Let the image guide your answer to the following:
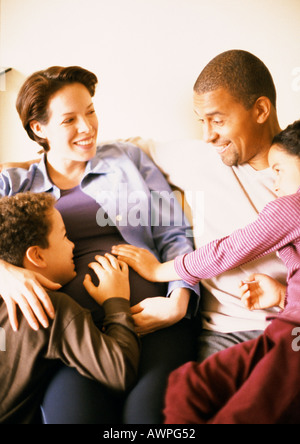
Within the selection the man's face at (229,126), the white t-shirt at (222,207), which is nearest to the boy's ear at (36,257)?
the white t-shirt at (222,207)

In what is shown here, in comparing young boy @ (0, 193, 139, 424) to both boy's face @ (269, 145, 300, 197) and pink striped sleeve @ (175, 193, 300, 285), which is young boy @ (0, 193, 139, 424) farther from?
boy's face @ (269, 145, 300, 197)

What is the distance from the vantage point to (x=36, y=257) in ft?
3.05

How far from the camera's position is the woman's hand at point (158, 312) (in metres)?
1.00

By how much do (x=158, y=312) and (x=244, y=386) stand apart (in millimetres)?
346

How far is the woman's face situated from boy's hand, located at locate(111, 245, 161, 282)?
0.39m

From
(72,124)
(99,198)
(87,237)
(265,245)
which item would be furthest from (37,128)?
(265,245)

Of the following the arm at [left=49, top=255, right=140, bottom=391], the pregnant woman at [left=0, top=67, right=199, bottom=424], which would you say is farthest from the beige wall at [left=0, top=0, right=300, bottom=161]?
the arm at [left=49, top=255, right=140, bottom=391]

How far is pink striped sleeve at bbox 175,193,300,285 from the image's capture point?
0.89 meters

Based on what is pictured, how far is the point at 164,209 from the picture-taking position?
1267 millimetres

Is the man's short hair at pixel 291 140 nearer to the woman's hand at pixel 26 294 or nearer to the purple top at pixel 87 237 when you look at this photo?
the purple top at pixel 87 237

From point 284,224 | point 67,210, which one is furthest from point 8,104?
point 284,224

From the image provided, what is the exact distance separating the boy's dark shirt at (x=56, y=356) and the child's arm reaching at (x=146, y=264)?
0.31 metres
